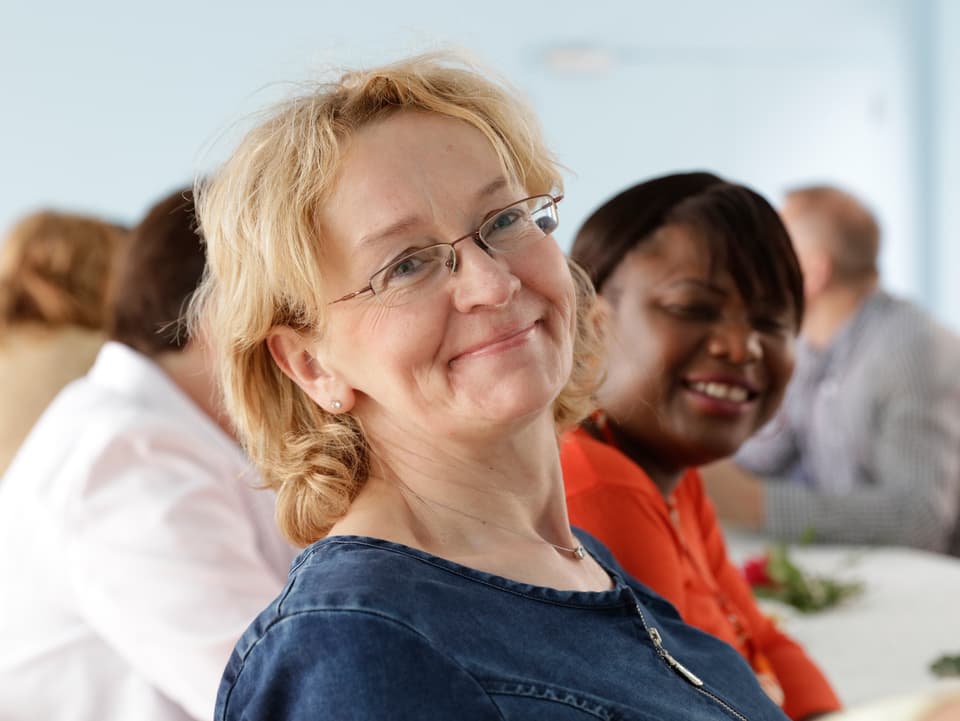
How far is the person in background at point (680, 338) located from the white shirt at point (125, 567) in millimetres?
471

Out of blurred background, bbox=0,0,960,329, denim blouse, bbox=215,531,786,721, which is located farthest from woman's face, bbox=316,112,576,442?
blurred background, bbox=0,0,960,329

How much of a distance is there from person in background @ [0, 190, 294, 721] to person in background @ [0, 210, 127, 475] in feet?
4.19

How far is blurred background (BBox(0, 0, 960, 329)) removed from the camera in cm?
473

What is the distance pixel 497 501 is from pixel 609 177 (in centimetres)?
488

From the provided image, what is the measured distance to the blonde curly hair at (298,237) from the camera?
907 millimetres

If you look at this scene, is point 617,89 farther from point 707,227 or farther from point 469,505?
point 469,505

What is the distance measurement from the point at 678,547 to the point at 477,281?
1.84ft

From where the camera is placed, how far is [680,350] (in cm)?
130

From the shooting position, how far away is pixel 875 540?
244 cm

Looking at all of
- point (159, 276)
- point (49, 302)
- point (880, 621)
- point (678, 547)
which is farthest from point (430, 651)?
point (49, 302)

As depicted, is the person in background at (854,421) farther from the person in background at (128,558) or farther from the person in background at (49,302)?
the person in background at (49,302)

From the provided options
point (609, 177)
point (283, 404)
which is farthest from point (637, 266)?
point (609, 177)

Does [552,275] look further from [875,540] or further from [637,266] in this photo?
[875,540]

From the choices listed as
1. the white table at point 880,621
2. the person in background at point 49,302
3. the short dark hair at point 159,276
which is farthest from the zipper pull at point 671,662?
the person in background at point 49,302
